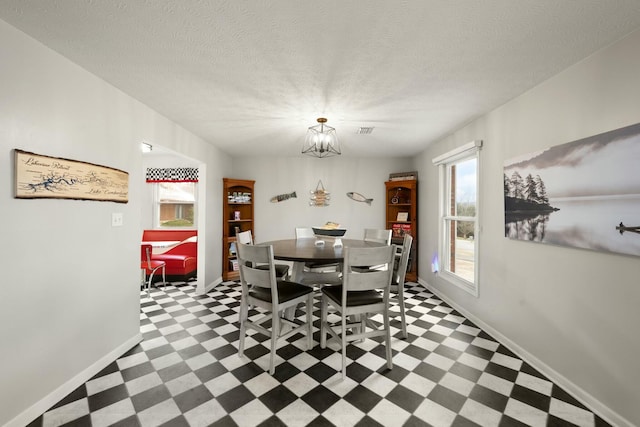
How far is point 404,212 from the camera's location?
511 centimetres

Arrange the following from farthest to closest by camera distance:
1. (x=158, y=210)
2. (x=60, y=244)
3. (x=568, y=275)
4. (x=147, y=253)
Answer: (x=158, y=210) → (x=147, y=253) → (x=568, y=275) → (x=60, y=244)

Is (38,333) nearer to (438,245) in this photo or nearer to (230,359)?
(230,359)

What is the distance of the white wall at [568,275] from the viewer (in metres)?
1.59

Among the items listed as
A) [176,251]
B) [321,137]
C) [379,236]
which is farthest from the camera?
[176,251]

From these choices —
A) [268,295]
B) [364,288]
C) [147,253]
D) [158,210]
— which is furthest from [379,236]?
[158,210]

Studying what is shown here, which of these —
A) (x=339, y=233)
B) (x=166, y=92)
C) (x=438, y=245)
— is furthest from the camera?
(x=438, y=245)

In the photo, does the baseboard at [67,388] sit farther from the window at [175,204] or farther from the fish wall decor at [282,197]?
the window at [175,204]

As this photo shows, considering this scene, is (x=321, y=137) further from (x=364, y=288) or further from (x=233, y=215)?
(x=233, y=215)

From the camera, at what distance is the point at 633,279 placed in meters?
1.56

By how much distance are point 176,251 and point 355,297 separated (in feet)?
12.8

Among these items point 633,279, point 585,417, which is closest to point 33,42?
point 633,279

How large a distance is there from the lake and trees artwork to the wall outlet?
356 cm

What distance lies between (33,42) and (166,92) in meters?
0.86

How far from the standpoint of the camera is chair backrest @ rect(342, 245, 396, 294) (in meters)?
2.00
